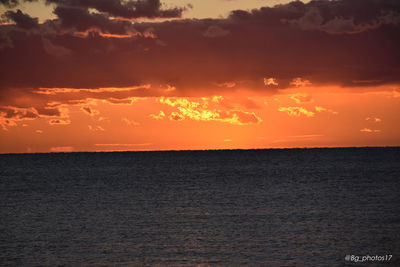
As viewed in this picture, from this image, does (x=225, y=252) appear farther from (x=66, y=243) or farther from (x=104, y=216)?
(x=104, y=216)

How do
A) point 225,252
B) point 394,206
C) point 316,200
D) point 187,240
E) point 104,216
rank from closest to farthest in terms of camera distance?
point 225,252 → point 187,240 → point 104,216 → point 394,206 → point 316,200

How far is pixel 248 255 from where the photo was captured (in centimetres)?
3672

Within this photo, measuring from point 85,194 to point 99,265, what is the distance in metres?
50.1

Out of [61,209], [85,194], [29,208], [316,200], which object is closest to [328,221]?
[316,200]

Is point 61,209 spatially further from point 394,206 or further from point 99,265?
point 394,206

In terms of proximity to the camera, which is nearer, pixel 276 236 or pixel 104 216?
pixel 276 236

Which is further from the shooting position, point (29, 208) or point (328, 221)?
point (29, 208)

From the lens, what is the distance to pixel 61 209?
62.6 m

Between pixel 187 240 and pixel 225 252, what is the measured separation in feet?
15.0

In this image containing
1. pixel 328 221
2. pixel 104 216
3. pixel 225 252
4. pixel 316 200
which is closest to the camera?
pixel 225 252

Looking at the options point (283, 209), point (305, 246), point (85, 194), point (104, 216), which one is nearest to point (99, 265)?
point (305, 246)

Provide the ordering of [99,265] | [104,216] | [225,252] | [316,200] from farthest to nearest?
[316,200], [104,216], [225,252], [99,265]

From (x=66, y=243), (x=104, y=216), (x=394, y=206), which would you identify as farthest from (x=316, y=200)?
(x=66, y=243)

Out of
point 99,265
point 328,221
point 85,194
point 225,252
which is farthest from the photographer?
point 85,194
